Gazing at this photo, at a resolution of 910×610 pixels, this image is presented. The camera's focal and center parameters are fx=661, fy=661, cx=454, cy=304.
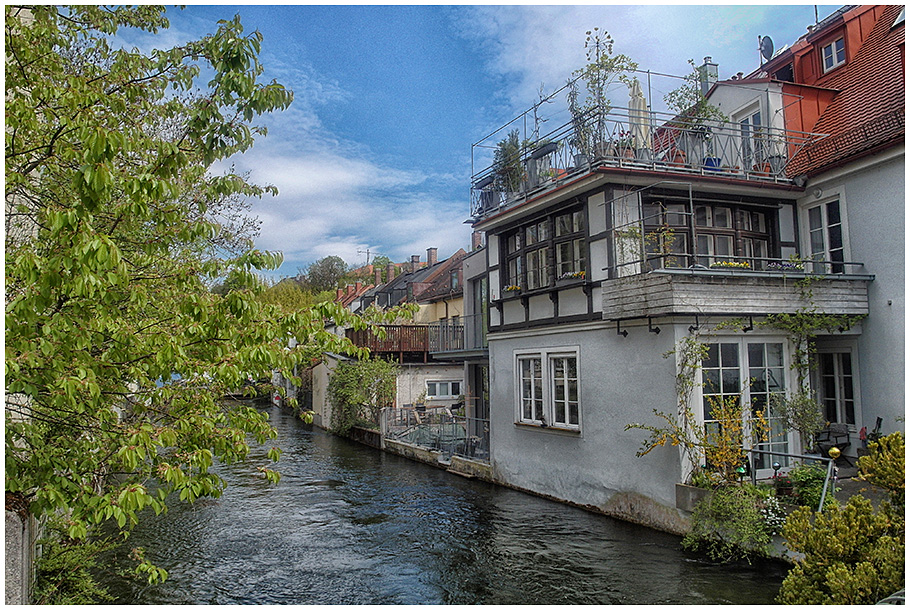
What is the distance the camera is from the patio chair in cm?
1296

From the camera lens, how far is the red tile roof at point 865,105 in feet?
42.3

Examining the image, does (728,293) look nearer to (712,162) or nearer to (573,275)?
(573,275)

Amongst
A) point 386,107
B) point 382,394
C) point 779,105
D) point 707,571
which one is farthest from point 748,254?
point 382,394

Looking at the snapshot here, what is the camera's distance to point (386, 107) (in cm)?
2056

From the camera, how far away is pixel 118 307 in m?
5.56

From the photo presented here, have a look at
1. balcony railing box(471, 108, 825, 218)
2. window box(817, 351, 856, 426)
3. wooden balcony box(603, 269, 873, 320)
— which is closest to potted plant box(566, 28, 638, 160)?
balcony railing box(471, 108, 825, 218)

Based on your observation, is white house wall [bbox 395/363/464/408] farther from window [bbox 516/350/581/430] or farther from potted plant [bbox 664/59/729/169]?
potted plant [bbox 664/59/729/169]

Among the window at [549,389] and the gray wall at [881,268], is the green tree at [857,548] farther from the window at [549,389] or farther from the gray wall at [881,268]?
the window at [549,389]

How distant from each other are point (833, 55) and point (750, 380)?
10.2 m

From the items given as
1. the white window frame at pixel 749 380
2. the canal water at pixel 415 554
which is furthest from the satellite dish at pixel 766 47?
the canal water at pixel 415 554

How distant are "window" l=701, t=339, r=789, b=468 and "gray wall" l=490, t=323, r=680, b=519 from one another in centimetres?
78

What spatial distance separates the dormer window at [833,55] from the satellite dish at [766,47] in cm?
251

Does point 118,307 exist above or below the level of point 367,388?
above

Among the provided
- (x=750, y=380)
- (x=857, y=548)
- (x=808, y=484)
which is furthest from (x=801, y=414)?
(x=857, y=548)
